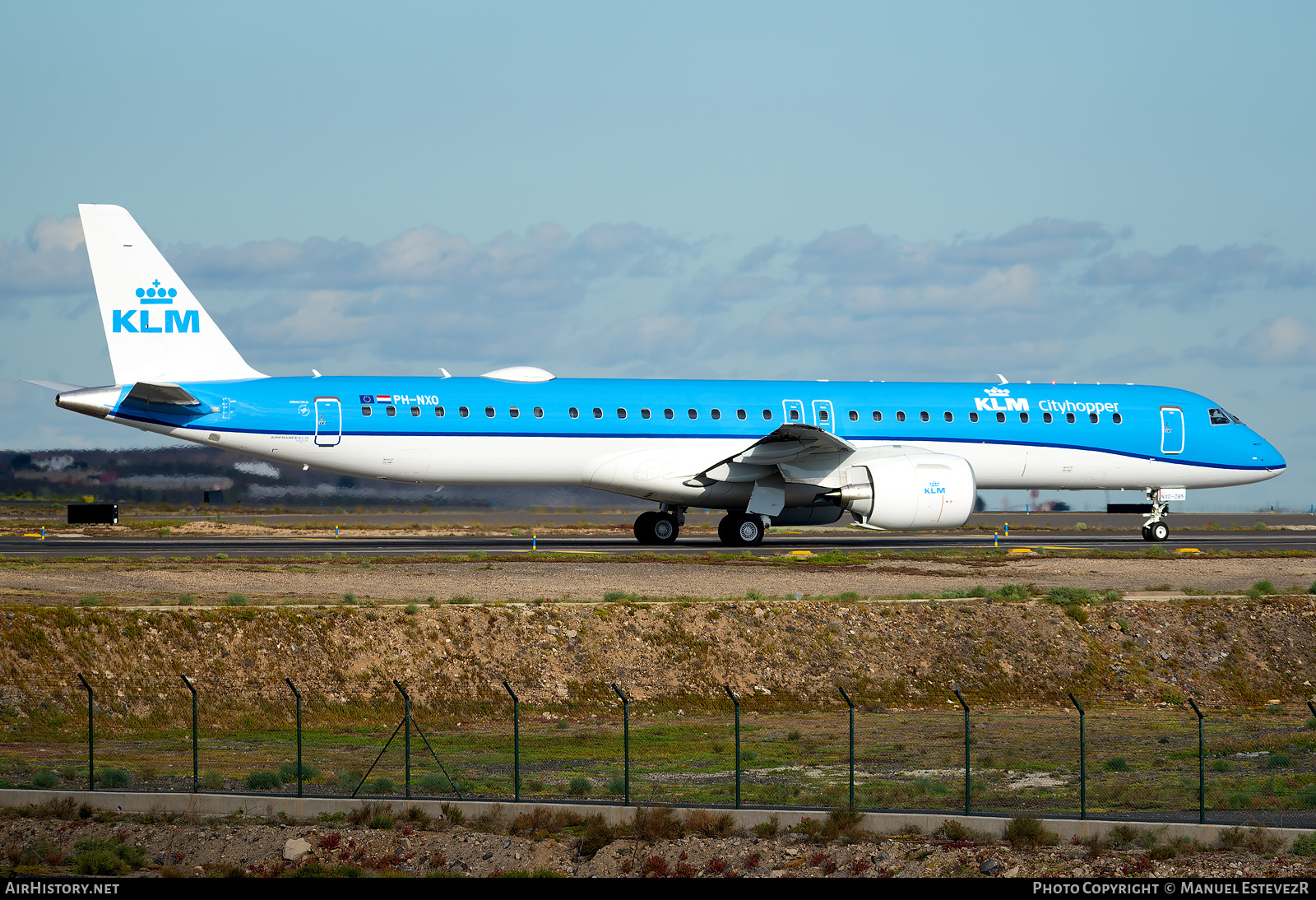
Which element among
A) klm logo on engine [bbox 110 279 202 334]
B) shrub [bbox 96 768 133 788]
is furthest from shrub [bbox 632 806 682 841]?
klm logo on engine [bbox 110 279 202 334]

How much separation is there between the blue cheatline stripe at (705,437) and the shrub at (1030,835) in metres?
19.6

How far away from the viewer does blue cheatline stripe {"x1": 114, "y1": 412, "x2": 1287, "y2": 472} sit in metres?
30.9

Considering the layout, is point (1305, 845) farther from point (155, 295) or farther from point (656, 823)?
point (155, 295)

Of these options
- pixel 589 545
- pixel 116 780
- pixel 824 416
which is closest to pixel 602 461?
pixel 589 545

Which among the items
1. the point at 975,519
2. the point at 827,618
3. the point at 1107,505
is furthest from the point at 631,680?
the point at 1107,505

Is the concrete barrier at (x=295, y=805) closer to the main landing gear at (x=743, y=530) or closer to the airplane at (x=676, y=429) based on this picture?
the airplane at (x=676, y=429)

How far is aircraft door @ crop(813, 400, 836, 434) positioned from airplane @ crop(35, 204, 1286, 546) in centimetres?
6

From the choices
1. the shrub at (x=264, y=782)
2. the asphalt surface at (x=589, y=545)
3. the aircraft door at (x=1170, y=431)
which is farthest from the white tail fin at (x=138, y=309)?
the aircraft door at (x=1170, y=431)

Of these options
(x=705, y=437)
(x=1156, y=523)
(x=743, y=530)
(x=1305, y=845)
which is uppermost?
(x=705, y=437)

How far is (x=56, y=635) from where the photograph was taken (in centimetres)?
2284

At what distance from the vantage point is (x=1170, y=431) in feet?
123

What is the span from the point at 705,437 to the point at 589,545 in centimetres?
559

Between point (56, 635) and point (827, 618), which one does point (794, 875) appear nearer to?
point (827, 618)

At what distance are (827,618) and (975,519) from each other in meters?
39.8
